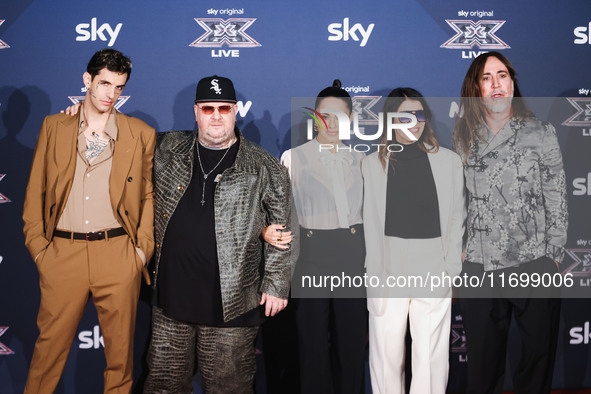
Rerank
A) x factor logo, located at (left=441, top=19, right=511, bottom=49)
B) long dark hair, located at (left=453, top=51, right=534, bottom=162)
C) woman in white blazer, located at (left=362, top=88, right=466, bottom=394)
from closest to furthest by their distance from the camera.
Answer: woman in white blazer, located at (left=362, top=88, right=466, bottom=394) < long dark hair, located at (left=453, top=51, right=534, bottom=162) < x factor logo, located at (left=441, top=19, right=511, bottom=49)

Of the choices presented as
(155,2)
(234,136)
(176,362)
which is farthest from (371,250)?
(155,2)

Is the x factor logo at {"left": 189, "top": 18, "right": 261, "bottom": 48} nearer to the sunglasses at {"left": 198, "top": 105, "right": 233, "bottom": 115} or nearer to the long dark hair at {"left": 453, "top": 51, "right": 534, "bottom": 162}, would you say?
the sunglasses at {"left": 198, "top": 105, "right": 233, "bottom": 115}

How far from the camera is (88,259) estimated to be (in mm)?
2545

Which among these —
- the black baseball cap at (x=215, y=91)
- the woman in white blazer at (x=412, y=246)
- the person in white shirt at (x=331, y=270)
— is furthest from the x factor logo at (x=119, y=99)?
the woman in white blazer at (x=412, y=246)

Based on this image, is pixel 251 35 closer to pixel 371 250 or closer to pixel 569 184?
pixel 371 250

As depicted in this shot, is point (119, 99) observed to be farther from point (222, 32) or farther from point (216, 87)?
point (216, 87)

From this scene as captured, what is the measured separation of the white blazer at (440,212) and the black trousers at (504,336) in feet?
0.52

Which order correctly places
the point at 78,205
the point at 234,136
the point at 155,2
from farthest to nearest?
1. the point at 155,2
2. the point at 234,136
3. the point at 78,205

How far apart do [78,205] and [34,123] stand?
1123 mm

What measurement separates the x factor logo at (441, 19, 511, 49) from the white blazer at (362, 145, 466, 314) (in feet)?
3.41

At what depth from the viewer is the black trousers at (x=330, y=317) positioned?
9.06ft

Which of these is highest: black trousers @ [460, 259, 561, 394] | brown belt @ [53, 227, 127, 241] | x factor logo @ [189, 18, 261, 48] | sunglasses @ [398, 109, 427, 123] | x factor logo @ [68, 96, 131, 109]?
x factor logo @ [189, 18, 261, 48]

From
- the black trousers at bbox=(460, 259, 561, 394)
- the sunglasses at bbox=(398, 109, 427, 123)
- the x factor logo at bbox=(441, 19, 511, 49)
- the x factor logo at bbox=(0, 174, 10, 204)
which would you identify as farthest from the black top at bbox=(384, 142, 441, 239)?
the x factor logo at bbox=(0, 174, 10, 204)

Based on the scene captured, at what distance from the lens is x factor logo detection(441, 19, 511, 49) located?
3441 mm
